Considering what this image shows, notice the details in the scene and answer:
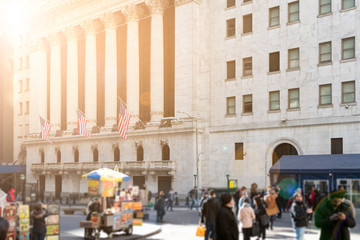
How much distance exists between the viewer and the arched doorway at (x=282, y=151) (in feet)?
143

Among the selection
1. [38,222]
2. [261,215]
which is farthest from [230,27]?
A: [38,222]

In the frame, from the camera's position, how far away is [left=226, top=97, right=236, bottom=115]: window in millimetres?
47803

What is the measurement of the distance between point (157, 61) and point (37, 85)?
25.3m

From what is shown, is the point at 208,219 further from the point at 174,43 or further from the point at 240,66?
the point at 174,43

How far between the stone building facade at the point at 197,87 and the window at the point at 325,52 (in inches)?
3.3

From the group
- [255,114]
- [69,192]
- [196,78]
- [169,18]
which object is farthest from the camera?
[69,192]

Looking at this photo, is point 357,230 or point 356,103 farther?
point 356,103

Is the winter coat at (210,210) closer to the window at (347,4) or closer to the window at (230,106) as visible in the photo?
the window at (347,4)

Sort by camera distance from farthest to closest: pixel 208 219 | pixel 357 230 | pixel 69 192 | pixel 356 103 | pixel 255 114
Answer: pixel 69 192 < pixel 255 114 < pixel 356 103 < pixel 357 230 < pixel 208 219

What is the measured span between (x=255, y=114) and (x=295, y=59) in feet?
20.6

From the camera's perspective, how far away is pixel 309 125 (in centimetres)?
4200

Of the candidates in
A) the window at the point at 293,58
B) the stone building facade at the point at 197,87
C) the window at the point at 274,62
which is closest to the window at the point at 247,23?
the stone building facade at the point at 197,87

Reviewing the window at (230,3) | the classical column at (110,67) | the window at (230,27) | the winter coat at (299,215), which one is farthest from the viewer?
the classical column at (110,67)

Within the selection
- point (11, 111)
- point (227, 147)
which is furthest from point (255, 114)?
point (11, 111)
